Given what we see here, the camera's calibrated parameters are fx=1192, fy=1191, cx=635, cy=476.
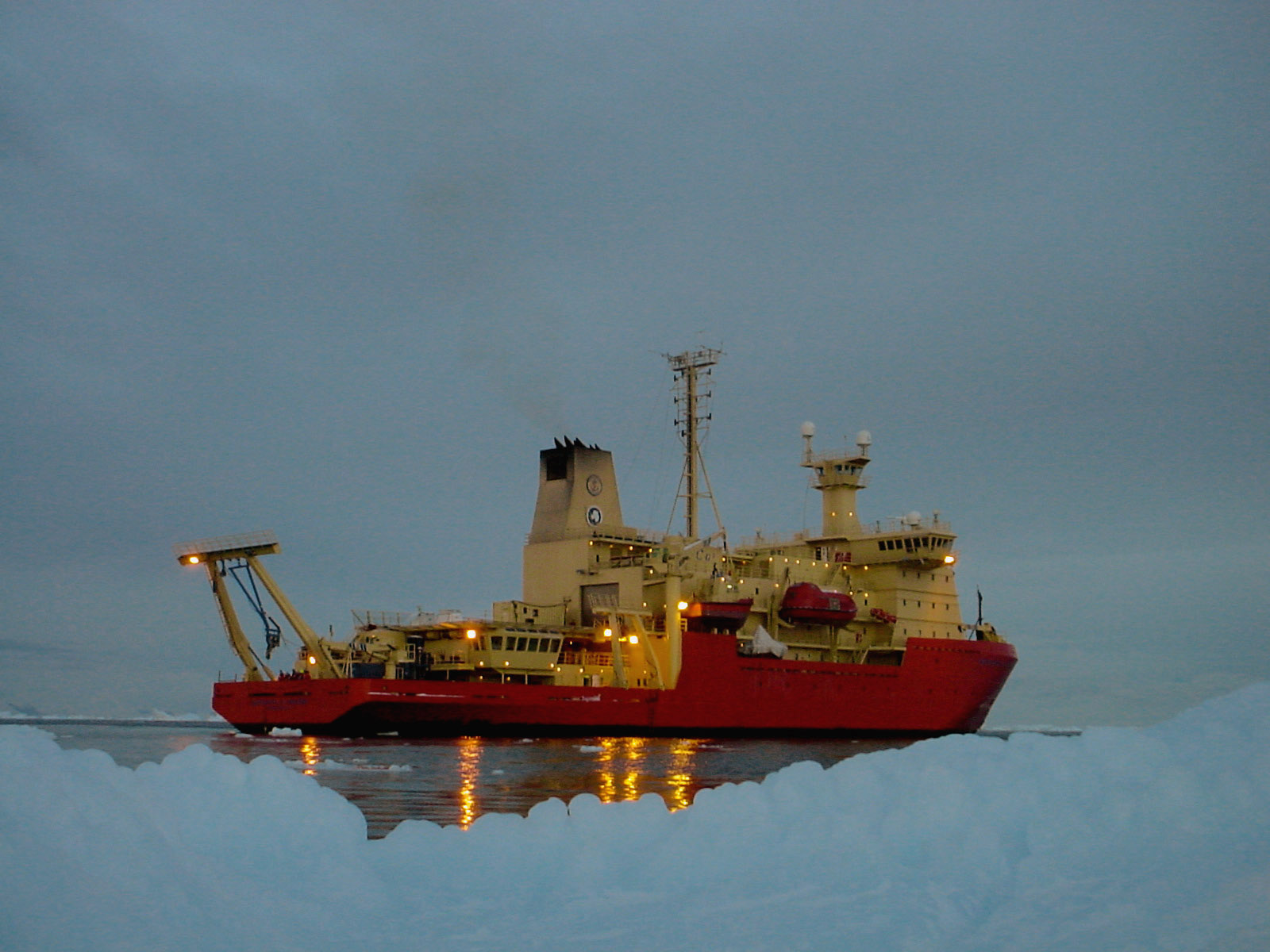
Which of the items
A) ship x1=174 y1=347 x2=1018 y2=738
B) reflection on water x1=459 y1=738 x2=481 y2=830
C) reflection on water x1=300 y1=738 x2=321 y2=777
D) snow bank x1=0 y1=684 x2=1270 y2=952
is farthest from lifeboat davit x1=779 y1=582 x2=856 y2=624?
snow bank x1=0 y1=684 x2=1270 y2=952

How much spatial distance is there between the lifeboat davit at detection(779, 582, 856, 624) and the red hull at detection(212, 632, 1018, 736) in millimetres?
1912

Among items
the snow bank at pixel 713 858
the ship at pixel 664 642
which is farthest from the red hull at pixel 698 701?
the snow bank at pixel 713 858

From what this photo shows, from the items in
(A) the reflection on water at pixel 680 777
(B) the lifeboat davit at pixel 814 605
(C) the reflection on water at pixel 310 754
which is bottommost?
(A) the reflection on water at pixel 680 777

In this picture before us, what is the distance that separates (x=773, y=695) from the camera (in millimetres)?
44594

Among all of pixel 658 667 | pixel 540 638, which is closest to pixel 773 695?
pixel 658 667

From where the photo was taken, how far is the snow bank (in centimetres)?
634

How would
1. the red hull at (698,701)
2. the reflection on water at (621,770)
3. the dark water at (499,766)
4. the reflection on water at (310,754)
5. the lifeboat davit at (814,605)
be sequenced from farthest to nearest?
the lifeboat davit at (814,605)
the red hull at (698,701)
the reflection on water at (310,754)
the reflection on water at (621,770)
the dark water at (499,766)

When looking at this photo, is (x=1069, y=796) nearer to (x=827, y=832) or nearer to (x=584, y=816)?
(x=827, y=832)

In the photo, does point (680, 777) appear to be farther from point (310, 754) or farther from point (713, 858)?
point (713, 858)

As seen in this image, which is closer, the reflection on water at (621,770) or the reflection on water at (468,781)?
the reflection on water at (468,781)

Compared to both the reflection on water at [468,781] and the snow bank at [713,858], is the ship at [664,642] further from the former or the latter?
the snow bank at [713,858]

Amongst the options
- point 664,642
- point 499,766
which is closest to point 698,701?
point 664,642

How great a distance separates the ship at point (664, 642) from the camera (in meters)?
39.6

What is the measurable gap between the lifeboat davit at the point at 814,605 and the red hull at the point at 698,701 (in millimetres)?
1912
